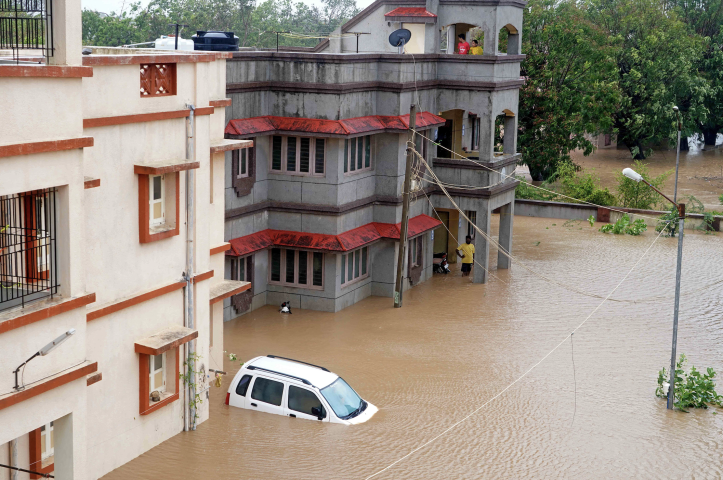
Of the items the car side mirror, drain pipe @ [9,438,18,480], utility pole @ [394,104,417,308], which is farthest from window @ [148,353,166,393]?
utility pole @ [394,104,417,308]

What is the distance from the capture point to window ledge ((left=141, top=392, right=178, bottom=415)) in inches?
567

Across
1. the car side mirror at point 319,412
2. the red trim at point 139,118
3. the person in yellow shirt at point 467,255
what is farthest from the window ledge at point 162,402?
the person in yellow shirt at point 467,255

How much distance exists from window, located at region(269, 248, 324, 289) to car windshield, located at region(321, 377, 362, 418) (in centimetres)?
752

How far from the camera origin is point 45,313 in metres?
10.7

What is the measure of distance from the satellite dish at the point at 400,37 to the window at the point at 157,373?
13796mm

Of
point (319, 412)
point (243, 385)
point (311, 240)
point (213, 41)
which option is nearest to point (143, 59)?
point (243, 385)

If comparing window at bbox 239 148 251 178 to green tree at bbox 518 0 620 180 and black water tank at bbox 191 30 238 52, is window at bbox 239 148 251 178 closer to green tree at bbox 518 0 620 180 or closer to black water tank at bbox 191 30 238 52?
black water tank at bbox 191 30 238 52

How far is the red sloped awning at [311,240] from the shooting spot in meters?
22.5

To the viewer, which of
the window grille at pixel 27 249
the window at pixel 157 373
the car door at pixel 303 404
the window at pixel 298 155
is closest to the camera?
the window grille at pixel 27 249

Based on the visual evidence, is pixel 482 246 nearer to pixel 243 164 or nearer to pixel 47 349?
pixel 243 164

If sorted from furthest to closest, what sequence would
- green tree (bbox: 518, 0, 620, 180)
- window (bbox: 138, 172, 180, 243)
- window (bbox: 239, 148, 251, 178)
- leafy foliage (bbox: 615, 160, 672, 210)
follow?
green tree (bbox: 518, 0, 620, 180), leafy foliage (bbox: 615, 160, 672, 210), window (bbox: 239, 148, 251, 178), window (bbox: 138, 172, 180, 243)

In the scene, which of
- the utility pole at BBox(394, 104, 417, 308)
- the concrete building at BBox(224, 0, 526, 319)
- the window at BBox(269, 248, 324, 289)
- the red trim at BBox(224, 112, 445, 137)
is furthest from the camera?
the utility pole at BBox(394, 104, 417, 308)

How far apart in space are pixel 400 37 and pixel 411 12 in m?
1.44

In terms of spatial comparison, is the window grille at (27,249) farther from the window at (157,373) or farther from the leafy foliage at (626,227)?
the leafy foliage at (626,227)
